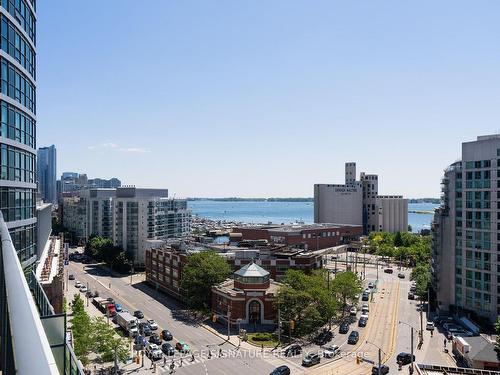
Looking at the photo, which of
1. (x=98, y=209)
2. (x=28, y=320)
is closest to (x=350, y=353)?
(x=28, y=320)

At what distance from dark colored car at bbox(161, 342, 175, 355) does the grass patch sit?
968cm

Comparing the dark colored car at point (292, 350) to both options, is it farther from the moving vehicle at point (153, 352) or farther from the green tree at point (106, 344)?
the green tree at point (106, 344)

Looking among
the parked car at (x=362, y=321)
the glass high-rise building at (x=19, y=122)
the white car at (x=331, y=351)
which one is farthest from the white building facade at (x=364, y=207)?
the glass high-rise building at (x=19, y=122)

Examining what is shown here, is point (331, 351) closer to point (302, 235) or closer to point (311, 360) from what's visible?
point (311, 360)

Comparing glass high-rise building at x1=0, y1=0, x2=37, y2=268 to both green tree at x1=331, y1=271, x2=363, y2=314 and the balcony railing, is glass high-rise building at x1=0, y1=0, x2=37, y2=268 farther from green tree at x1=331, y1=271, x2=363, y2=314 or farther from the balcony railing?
green tree at x1=331, y1=271, x2=363, y2=314

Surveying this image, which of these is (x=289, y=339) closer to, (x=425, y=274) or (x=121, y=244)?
(x=425, y=274)

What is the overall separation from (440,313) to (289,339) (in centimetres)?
2792

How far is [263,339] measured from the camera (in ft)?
175

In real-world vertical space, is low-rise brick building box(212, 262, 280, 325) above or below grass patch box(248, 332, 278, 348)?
above

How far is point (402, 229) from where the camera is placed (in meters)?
177

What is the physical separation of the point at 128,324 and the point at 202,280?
13.4 metres

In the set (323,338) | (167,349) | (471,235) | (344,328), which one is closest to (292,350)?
(323,338)

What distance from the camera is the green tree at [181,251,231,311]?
66000 millimetres

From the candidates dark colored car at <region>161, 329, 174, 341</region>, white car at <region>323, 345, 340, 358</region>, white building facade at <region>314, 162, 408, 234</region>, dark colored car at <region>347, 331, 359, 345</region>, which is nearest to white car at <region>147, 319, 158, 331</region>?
dark colored car at <region>161, 329, 174, 341</region>
